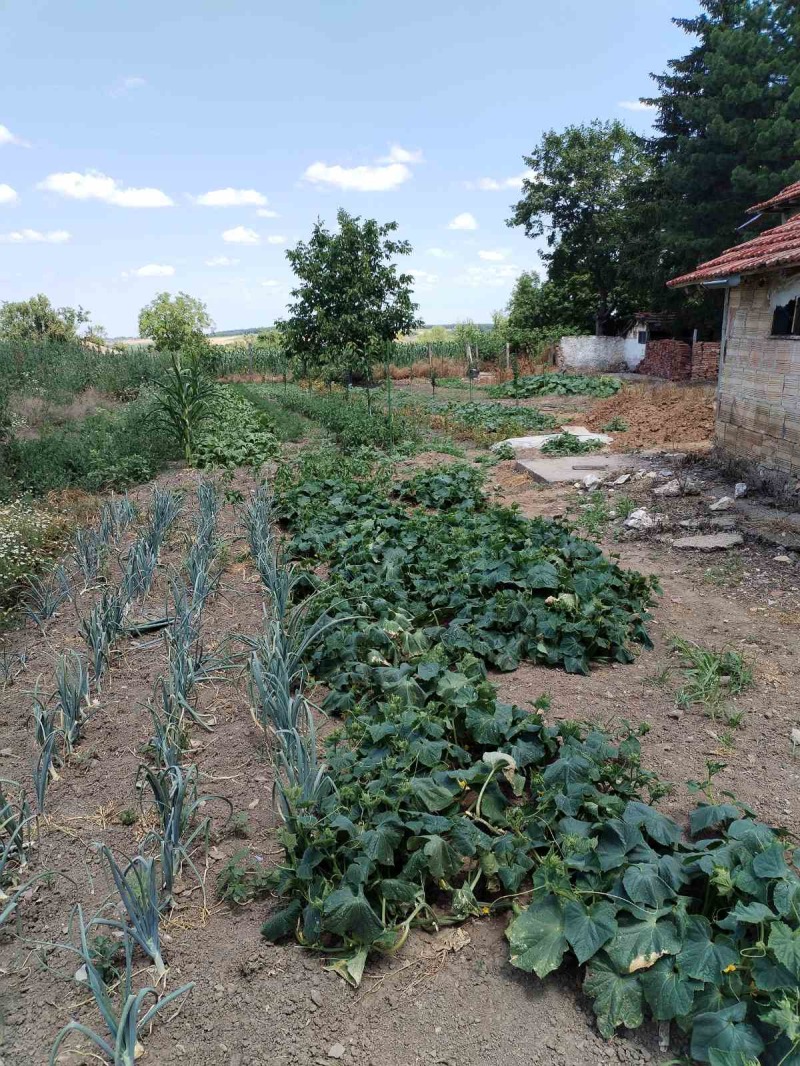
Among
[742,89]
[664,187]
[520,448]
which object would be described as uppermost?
[742,89]

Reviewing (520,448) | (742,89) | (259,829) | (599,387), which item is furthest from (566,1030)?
(742,89)

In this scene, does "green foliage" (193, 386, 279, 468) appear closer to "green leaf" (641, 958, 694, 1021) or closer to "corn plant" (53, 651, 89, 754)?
"corn plant" (53, 651, 89, 754)

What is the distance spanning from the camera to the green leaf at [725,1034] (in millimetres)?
1676

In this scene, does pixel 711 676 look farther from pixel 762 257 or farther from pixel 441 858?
pixel 762 257

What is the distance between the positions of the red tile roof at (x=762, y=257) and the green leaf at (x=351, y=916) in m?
6.88

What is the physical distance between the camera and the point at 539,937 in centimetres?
200

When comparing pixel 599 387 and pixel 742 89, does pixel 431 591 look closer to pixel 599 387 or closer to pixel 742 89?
pixel 599 387

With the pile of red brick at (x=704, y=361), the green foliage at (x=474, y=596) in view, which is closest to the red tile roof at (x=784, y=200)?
the green foliage at (x=474, y=596)

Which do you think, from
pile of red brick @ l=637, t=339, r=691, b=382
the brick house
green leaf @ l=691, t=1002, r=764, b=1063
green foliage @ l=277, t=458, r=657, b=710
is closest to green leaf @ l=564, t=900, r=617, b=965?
green leaf @ l=691, t=1002, r=764, b=1063

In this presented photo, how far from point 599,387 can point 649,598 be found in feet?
52.1

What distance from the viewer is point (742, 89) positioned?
56.5ft

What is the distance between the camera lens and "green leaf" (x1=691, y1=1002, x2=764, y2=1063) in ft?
5.50

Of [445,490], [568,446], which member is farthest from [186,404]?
[568,446]

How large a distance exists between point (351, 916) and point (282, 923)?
26 cm
